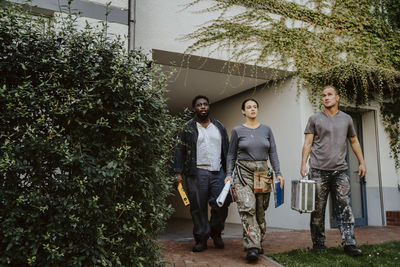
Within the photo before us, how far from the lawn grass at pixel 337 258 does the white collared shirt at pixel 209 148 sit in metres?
1.36

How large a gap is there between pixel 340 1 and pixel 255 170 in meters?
5.19

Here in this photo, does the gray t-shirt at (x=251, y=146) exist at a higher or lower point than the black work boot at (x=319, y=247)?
higher

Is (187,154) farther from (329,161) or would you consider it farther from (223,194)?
(329,161)

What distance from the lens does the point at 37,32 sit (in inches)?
112

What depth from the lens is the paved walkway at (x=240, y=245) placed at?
162 inches

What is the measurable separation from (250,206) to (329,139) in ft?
4.22

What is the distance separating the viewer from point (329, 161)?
4.45 meters

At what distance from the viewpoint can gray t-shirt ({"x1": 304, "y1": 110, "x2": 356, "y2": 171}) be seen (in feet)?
14.6

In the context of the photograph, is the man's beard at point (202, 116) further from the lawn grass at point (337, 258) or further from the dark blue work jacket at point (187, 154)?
the lawn grass at point (337, 258)

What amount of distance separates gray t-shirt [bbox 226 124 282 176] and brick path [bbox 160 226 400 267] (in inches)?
39.3

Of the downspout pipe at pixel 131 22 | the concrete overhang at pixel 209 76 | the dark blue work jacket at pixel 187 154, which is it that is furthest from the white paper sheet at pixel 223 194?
the downspout pipe at pixel 131 22

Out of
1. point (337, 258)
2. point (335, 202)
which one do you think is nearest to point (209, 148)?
point (335, 202)

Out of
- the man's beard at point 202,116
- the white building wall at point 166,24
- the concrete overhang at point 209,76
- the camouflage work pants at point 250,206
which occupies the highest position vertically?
the white building wall at point 166,24

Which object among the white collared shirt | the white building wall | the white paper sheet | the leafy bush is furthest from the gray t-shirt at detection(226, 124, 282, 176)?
the white building wall
